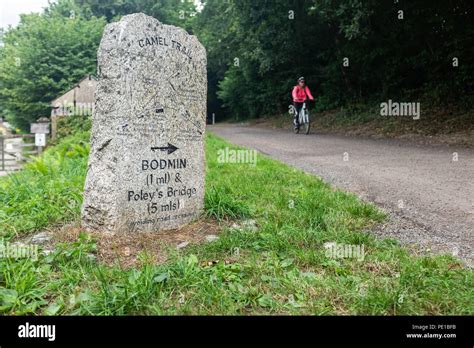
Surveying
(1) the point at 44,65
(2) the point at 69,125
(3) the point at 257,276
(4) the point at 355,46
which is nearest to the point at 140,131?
(3) the point at 257,276

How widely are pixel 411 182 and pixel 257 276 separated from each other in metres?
3.98

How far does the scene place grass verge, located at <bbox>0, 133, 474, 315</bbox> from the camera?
2.39 metres

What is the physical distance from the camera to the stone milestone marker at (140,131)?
367 centimetres

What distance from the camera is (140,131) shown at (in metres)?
3.76

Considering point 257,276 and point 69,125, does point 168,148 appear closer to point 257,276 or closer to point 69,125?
point 257,276

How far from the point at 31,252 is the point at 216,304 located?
1.68 m

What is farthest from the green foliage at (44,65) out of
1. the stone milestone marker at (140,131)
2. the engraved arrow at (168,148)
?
the engraved arrow at (168,148)

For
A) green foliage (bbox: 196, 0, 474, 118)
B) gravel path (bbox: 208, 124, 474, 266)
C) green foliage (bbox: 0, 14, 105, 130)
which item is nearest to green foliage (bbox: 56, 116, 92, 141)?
green foliage (bbox: 0, 14, 105, 130)

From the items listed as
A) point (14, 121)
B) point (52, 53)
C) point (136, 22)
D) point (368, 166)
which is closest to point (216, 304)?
point (136, 22)

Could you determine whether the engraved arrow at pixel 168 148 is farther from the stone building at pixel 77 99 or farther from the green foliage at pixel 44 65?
the green foliage at pixel 44 65

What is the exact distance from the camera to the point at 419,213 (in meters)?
4.43

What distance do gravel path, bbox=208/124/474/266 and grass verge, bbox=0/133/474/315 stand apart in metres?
0.34

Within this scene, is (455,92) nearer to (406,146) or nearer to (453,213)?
(406,146)

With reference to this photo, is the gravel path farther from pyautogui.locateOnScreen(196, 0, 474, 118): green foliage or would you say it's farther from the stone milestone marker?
pyautogui.locateOnScreen(196, 0, 474, 118): green foliage
